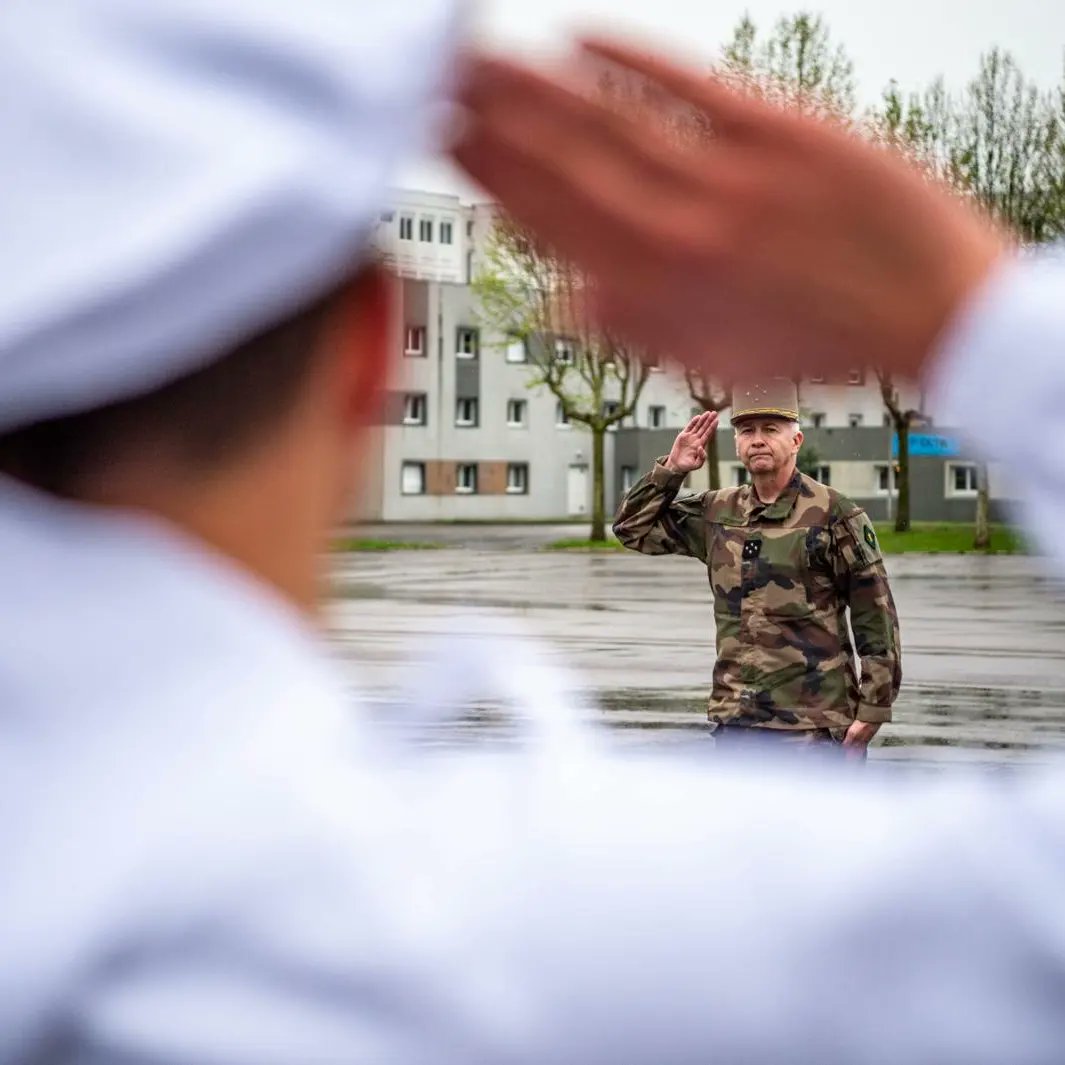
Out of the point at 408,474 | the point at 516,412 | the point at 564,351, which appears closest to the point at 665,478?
the point at 408,474

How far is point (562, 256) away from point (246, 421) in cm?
18

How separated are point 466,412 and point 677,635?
182 ft

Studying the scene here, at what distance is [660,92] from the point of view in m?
0.94

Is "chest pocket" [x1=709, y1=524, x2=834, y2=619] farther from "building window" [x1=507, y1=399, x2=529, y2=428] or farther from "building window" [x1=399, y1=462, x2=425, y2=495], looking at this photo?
"building window" [x1=507, y1=399, x2=529, y2=428]

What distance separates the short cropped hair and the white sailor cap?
0.11ft

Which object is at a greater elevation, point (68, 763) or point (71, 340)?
point (71, 340)

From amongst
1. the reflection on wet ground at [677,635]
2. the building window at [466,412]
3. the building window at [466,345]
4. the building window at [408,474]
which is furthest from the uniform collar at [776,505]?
the building window at [466,412]

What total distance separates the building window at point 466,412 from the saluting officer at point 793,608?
69.2 meters

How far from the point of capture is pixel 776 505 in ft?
20.5

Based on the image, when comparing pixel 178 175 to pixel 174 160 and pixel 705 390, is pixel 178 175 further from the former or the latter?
pixel 705 390

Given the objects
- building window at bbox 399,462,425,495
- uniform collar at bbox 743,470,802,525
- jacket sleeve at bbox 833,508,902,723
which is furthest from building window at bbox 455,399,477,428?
jacket sleeve at bbox 833,508,902,723

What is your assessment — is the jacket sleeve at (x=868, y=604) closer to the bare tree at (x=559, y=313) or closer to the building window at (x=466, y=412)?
the bare tree at (x=559, y=313)

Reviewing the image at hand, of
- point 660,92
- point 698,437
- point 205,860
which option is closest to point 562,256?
point 660,92

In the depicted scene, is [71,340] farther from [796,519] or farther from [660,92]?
[796,519]
